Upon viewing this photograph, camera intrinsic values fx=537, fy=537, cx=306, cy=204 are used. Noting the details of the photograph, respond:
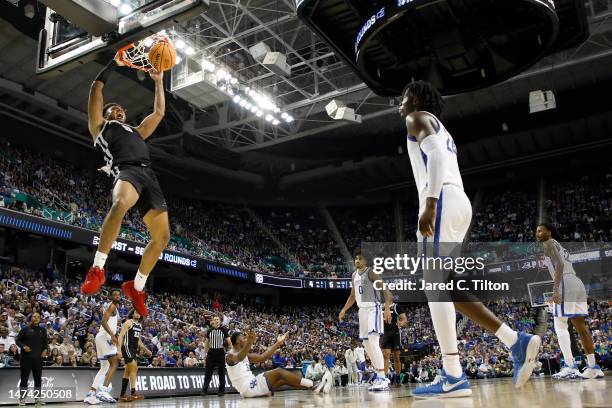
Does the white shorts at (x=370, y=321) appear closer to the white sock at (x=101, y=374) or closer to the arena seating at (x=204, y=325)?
the white sock at (x=101, y=374)

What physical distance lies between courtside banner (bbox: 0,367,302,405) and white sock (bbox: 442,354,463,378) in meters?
6.70

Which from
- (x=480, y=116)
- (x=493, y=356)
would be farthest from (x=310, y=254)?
(x=493, y=356)

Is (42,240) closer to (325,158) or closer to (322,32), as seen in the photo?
(322,32)

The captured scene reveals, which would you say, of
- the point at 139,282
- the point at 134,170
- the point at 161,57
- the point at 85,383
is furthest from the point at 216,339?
the point at 161,57

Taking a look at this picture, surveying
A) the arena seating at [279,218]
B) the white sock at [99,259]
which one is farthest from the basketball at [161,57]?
the arena seating at [279,218]

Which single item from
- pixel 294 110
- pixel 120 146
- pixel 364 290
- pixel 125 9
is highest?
pixel 294 110

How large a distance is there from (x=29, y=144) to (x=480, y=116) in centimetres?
A: 2011

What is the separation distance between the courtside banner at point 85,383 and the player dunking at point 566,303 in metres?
7.36

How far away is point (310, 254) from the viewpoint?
31203 millimetres

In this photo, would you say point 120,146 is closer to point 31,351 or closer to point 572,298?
point 31,351

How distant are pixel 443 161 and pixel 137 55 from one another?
3458mm

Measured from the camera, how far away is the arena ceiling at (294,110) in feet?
58.5

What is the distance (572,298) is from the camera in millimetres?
6938

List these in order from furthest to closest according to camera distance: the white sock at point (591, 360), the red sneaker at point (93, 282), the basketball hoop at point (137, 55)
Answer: the white sock at point (591, 360)
the basketball hoop at point (137, 55)
the red sneaker at point (93, 282)
